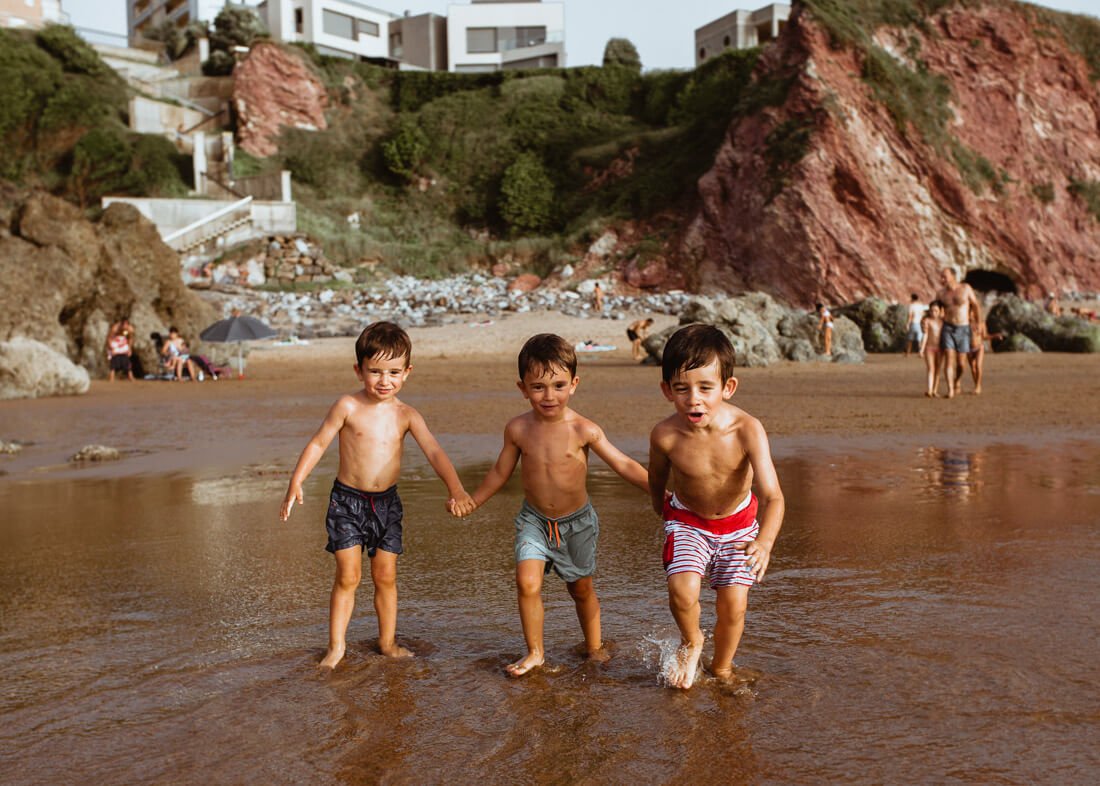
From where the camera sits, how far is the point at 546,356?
358 cm

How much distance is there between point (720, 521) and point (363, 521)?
136 cm

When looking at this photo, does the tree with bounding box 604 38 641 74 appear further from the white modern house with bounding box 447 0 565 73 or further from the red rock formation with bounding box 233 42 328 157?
the red rock formation with bounding box 233 42 328 157

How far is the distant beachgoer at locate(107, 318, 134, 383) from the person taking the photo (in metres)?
19.4

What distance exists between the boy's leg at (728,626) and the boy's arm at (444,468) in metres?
1.00

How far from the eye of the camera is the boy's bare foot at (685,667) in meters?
3.32

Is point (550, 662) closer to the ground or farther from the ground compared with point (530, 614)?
closer to the ground

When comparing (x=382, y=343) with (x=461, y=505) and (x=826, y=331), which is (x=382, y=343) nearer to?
(x=461, y=505)

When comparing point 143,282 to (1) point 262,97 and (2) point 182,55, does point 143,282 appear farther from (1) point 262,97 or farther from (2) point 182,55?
(2) point 182,55

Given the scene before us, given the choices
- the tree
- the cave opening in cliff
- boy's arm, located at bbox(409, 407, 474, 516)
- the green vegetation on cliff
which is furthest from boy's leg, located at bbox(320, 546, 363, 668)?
the tree

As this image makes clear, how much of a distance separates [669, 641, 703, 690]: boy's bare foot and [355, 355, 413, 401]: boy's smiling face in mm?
1444

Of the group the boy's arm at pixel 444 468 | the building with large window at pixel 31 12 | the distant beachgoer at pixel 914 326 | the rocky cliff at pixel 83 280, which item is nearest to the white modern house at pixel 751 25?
the building with large window at pixel 31 12

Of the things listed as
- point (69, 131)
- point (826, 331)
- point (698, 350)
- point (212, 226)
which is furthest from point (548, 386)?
point (69, 131)

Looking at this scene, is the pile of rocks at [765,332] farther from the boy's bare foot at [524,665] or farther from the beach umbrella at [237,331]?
the boy's bare foot at [524,665]

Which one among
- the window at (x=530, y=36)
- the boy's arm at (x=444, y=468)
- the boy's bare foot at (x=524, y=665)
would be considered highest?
the window at (x=530, y=36)
